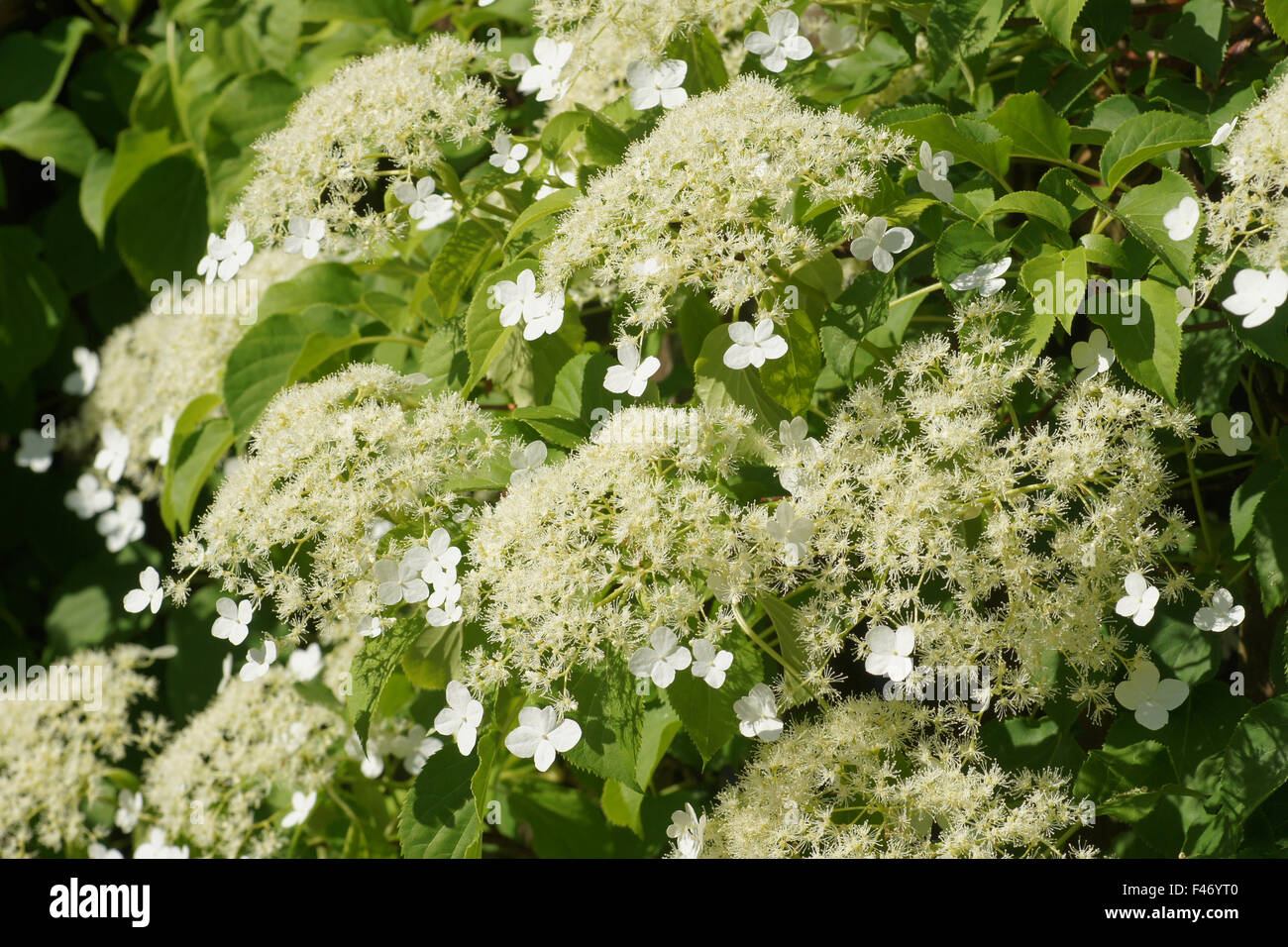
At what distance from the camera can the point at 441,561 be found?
1296 mm

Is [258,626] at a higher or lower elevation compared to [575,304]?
lower

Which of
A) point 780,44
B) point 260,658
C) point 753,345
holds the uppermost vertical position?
point 780,44

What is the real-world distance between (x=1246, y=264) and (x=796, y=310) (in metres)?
0.49

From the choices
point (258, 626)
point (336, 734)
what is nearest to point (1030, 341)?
point (336, 734)

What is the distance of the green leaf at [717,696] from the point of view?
1237 millimetres

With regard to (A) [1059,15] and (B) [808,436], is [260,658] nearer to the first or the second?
(B) [808,436]

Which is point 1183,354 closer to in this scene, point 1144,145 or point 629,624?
point 1144,145

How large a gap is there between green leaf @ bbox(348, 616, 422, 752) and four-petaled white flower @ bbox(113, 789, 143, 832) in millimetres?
1004

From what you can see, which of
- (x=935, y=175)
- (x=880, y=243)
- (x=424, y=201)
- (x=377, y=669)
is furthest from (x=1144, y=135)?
(x=377, y=669)

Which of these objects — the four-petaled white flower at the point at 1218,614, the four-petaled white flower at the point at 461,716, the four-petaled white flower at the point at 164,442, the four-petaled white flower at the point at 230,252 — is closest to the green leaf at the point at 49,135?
the four-petaled white flower at the point at 164,442

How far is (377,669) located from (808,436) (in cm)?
64

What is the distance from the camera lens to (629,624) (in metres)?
1.19

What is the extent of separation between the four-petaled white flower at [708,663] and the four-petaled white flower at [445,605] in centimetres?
28
